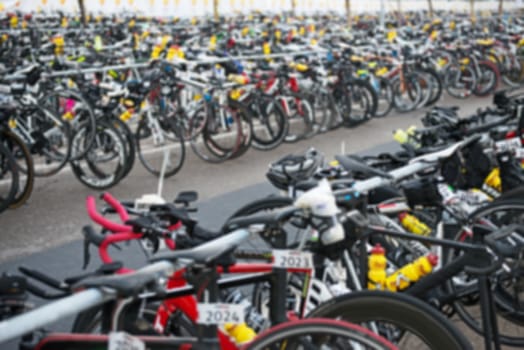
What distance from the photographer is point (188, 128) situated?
330 inches

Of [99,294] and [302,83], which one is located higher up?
[99,294]

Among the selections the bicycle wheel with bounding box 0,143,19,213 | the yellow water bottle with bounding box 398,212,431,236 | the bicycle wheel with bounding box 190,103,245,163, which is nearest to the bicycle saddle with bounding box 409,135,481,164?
the yellow water bottle with bounding box 398,212,431,236

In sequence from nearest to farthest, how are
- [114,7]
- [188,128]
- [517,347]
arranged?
1. [517,347]
2. [188,128]
3. [114,7]

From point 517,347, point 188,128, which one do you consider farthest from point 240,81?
point 517,347

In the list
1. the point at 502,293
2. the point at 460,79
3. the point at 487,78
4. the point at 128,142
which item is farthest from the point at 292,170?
the point at 487,78

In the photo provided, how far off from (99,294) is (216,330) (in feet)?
1.57

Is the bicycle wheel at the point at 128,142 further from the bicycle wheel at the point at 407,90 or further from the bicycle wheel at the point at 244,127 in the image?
the bicycle wheel at the point at 407,90

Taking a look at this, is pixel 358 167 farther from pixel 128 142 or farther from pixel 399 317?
pixel 128 142

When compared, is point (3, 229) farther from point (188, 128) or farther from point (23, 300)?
point (23, 300)

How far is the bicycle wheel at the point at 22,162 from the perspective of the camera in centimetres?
650

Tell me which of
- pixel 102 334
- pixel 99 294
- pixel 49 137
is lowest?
pixel 49 137

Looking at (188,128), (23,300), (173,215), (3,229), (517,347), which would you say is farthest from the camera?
(188,128)

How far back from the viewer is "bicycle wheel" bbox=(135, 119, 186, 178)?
7.75m

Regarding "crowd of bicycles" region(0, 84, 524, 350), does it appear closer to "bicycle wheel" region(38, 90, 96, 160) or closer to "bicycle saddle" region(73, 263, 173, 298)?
"bicycle saddle" region(73, 263, 173, 298)
